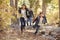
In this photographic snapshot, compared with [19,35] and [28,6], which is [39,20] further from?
[19,35]

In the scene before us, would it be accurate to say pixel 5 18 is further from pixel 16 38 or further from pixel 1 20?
pixel 16 38

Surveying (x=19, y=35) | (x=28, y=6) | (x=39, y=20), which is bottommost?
(x=19, y=35)

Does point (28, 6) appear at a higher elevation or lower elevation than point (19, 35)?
higher

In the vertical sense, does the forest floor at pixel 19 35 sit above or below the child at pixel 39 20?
below

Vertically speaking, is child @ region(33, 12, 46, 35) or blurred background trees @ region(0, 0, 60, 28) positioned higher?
blurred background trees @ region(0, 0, 60, 28)

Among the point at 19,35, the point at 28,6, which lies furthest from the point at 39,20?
the point at 19,35

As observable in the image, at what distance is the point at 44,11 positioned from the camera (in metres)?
2.38

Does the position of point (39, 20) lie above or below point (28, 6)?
below

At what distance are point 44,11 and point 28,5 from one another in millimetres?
310

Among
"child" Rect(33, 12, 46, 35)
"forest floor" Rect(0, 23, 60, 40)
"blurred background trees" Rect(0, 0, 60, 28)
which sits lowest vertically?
"forest floor" Rect(0, 23, 60, 40)

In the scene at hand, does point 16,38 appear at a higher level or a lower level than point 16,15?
lower

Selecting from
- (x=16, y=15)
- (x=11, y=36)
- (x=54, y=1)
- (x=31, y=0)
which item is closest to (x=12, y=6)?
(x=16, y=15)

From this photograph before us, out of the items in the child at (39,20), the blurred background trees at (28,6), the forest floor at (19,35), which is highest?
the blurred background trees at (28,6)

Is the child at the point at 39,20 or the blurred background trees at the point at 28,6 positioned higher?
the blurred background trees at the point at 28,6
